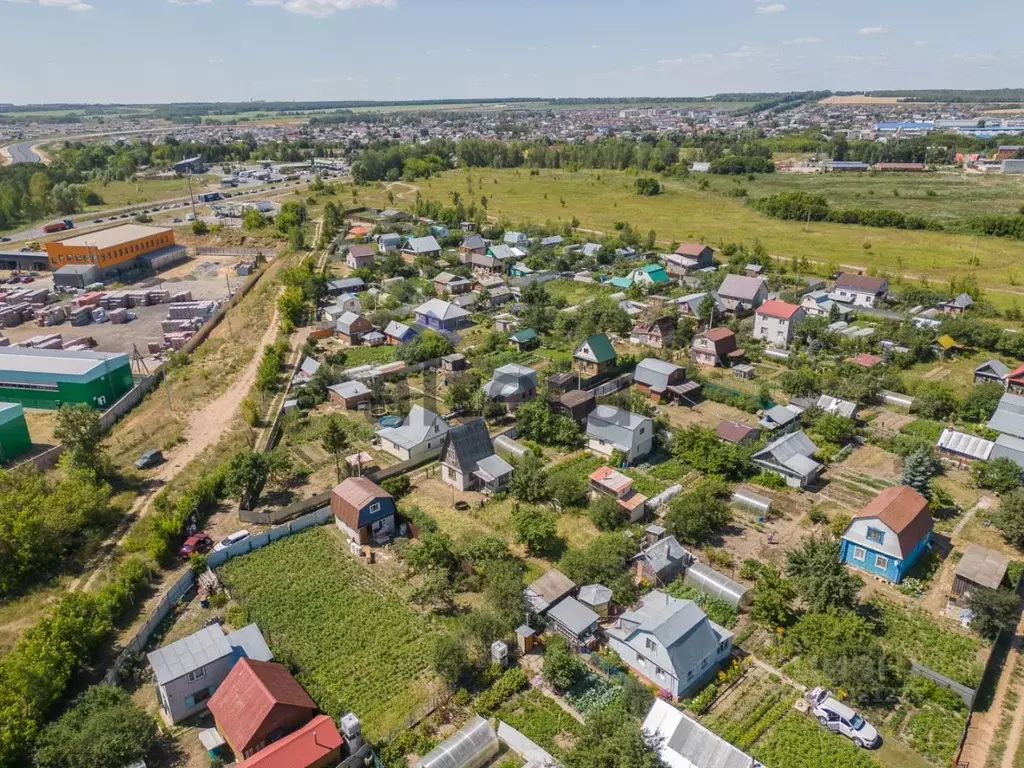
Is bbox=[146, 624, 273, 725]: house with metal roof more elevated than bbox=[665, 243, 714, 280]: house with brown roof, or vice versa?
bbox=[665, 243, 714, 280]: house with brown roof

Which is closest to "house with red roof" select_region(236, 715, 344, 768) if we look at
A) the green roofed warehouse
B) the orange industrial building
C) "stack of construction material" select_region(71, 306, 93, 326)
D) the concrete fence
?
the concrete fence

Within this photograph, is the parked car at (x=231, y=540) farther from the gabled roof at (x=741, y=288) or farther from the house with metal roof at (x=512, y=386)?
the gabled roof at (x=741, y=288)

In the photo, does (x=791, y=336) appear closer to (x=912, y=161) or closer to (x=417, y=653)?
(x=417, y=653)

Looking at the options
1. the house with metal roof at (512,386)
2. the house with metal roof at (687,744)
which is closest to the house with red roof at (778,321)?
the house with metal roof at (512,386)

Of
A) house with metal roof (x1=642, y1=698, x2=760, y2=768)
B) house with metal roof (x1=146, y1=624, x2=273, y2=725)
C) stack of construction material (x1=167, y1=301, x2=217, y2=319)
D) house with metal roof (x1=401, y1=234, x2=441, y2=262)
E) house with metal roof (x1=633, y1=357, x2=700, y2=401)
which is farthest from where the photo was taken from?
house with metal roof (x1=401, y1=234, x2=441, y2=262)

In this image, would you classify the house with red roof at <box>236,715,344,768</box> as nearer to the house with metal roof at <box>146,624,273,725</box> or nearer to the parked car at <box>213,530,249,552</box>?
the house with metal roof at <box>146,624,273,725</box>

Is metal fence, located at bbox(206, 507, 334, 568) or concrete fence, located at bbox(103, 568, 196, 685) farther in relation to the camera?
metal fence, located at bbox(206, 507, 334, 568)
